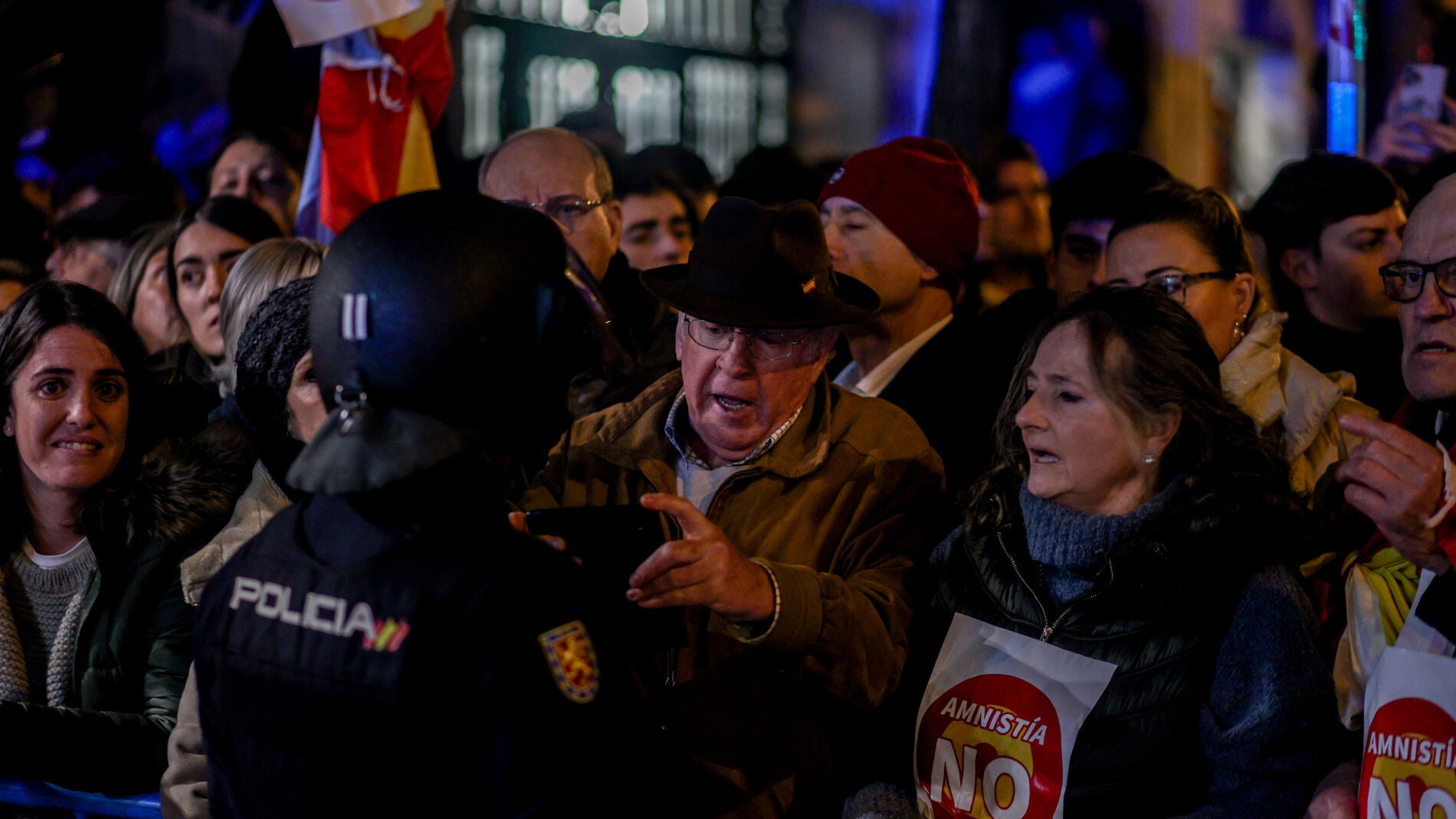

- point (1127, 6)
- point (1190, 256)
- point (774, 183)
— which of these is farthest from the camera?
point (1127, 6)

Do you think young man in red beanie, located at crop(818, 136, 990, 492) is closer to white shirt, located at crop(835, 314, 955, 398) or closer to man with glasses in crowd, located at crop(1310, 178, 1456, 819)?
white shirt, located at crop(835, 314, 955, 398)

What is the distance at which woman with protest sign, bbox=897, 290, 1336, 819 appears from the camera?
265cm

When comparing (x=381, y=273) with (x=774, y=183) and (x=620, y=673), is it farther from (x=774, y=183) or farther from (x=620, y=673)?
(x=774, y=183)

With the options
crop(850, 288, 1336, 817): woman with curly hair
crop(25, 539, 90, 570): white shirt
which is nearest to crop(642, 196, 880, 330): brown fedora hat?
crop(850, 288, 1336, 817): woman with curly hair

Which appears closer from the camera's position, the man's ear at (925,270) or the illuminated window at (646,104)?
the man's ear at (925,270)

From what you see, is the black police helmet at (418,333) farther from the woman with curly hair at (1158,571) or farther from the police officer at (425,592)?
the woman with curly hair at (1158,571)

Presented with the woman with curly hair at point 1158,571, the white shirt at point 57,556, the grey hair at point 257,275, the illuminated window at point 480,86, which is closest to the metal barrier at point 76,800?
the white shirt at point 57,556

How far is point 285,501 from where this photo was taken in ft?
10.5

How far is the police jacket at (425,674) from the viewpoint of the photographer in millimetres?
1778

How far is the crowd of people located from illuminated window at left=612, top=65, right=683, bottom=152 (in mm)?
7619

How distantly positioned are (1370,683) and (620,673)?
152cm

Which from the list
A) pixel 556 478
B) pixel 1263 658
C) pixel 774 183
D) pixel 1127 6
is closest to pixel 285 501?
pixel 556 478

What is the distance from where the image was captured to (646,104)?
39.4 feet

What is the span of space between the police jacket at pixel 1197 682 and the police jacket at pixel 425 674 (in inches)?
49.3
